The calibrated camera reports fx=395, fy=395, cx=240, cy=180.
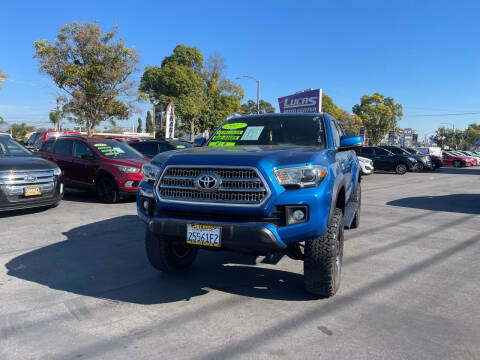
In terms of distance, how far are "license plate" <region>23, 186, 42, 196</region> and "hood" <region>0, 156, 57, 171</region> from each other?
0.38m

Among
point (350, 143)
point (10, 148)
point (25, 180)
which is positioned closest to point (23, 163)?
point (25, 180)

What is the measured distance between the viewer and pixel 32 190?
24.6 ft

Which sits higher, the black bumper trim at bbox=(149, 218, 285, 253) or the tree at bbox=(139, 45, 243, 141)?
the tree at bbox=(139, 45, 243, 141)

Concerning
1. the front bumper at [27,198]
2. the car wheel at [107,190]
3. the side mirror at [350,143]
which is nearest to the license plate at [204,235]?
the side mirror at [350,143]

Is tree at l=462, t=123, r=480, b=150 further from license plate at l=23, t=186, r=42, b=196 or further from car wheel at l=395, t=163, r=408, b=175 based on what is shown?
license plate at l=23, t=186, r=42, b=196

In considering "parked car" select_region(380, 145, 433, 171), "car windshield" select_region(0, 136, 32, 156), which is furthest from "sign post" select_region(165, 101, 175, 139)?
"parked car" select_region(380, 145, 433, 171)

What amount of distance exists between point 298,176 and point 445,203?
891 centimetres

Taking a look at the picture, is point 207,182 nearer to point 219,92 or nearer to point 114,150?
point 114,150

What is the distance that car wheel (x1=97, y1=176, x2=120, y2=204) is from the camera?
930 centimetres

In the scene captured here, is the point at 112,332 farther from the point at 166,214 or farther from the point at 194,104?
the point at 194,104

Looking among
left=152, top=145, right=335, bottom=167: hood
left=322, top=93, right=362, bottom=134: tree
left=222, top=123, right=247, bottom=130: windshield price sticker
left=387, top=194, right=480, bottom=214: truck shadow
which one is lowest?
left=387, top=194, right=480, bottom=214: truck shadow

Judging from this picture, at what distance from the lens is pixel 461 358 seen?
9.12 ft

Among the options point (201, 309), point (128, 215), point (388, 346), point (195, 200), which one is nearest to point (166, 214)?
point (195, 200)

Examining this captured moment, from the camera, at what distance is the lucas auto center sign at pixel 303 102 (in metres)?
23.5
